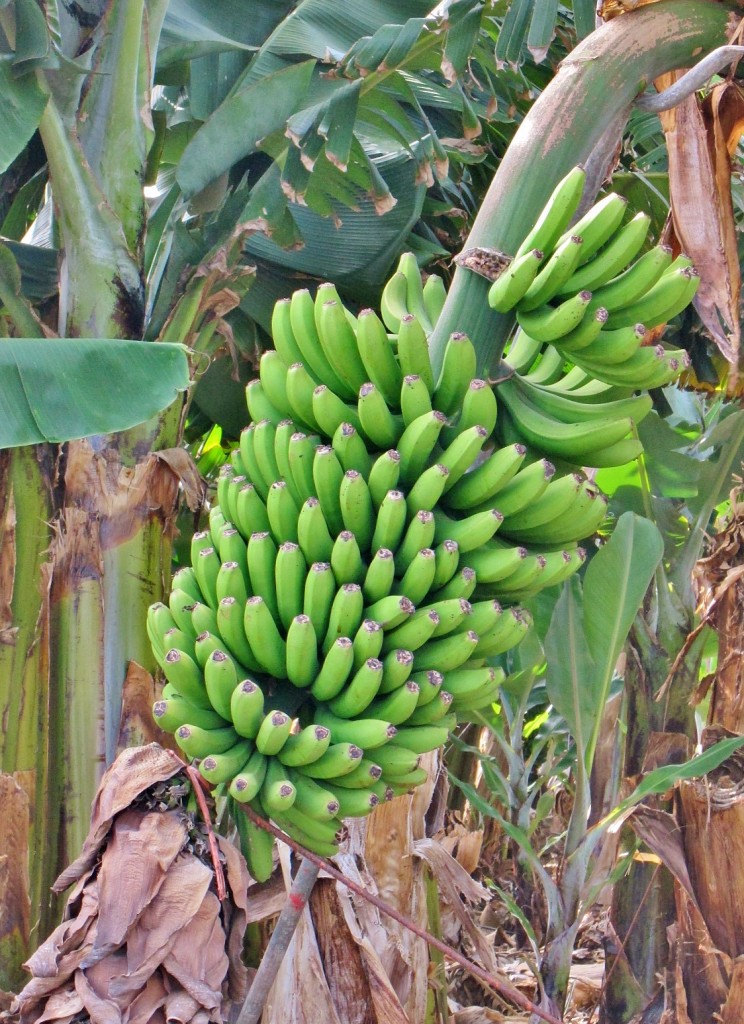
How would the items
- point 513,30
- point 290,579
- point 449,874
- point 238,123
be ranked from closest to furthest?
point 290,579, point 513,30, point 449,874, point 238,123

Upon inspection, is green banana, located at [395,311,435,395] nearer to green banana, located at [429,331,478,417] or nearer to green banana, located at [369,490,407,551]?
green banana, located at [429,331,478,417]

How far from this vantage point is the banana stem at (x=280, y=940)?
1.18 metres

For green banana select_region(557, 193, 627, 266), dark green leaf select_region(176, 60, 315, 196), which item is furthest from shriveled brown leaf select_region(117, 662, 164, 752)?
green banana select_region(557, 193, 627, 266)

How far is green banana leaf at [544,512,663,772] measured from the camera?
1.84m

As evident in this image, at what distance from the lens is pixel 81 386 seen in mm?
1586

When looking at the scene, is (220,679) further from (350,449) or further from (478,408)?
(478,408)

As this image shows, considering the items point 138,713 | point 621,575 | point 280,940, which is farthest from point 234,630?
point 621,575

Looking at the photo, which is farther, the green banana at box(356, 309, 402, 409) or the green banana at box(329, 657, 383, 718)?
the green banana at box(356, 309, 402, 409)

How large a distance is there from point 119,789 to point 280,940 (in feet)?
0.99

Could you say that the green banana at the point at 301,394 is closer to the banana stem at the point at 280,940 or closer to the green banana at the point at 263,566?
the green banana at the point at 263,566

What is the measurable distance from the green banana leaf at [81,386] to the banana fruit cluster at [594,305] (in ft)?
2.25

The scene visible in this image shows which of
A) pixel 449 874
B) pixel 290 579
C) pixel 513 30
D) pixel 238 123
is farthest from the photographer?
pixel 238 123

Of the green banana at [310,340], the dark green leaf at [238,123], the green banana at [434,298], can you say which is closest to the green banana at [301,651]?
the green banana at [310,340]

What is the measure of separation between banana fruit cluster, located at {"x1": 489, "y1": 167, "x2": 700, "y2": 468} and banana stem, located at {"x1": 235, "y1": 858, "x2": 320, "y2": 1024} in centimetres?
65
